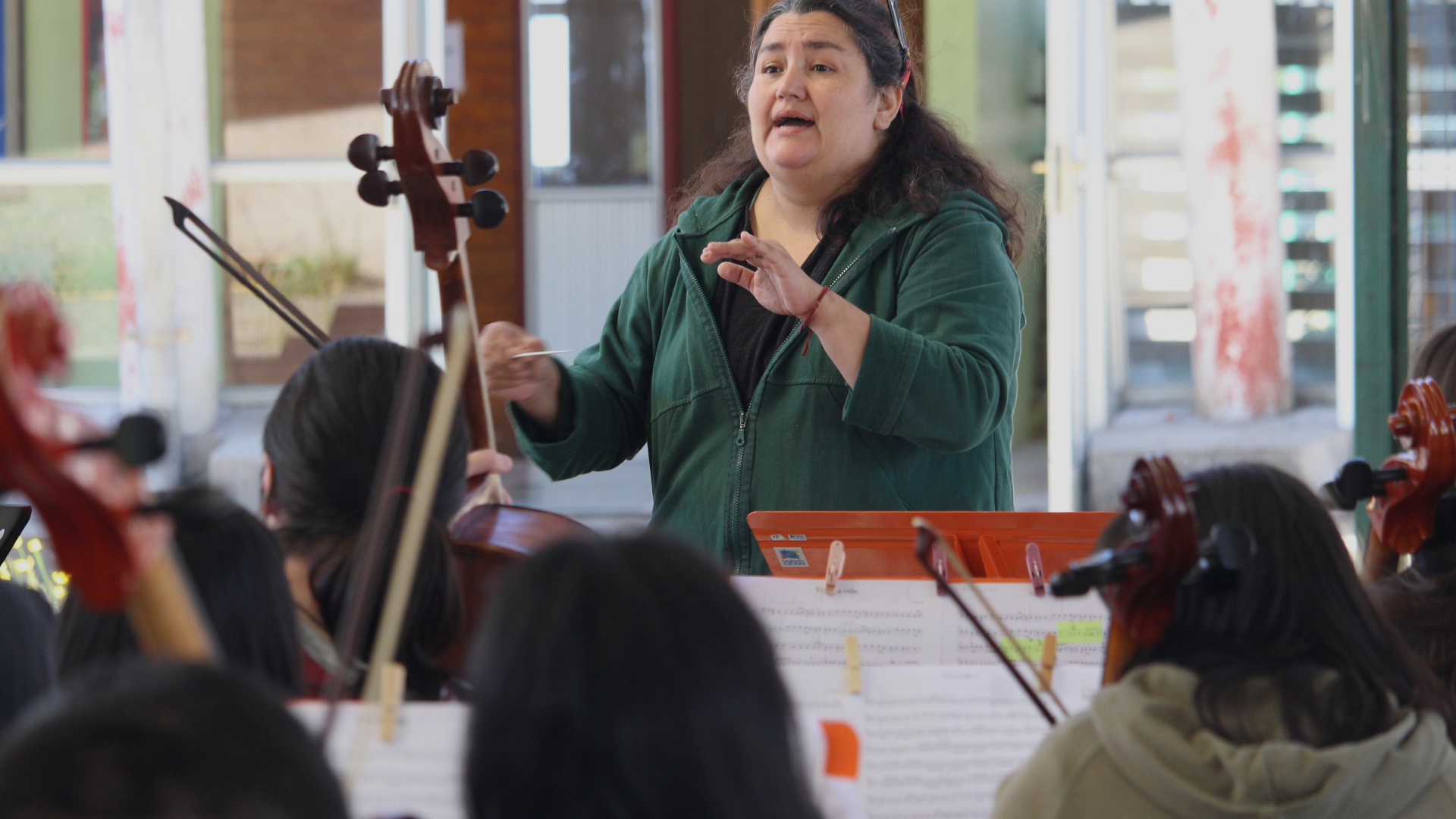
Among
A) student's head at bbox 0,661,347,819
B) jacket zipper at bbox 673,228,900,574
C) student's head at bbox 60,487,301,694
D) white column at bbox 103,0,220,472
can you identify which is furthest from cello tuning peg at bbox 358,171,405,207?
white column at bbox 103,0,220,472

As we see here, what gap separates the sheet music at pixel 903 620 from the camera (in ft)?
4.78

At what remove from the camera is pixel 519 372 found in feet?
6.02

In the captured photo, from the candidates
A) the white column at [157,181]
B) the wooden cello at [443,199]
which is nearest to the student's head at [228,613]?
the wooden cello at [443,199]

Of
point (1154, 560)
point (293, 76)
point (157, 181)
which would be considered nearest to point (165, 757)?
point (1154, 560)

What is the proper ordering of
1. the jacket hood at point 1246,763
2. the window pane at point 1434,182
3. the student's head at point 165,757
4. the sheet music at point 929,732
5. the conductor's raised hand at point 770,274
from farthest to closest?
the window pane at point 1434,182, the conductor's raised hand at point 770,274, the sheet music at point 929,732, the jacket hood at point 1246,763, the student's head at point 165,757

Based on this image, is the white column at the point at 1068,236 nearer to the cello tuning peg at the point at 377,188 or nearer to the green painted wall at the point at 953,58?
the green painted wall at the point at 953,58

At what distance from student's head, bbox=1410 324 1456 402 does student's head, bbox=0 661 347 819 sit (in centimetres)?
133

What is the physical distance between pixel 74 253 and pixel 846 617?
3.00 m

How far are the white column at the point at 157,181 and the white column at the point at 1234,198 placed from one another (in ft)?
8.18

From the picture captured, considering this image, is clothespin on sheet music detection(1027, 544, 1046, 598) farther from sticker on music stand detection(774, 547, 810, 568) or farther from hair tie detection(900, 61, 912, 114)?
hair tie detection(900, 61, 912, 114)

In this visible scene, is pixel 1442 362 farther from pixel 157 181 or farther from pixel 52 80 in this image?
pixel 52 80

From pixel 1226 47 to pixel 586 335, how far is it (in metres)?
3.14

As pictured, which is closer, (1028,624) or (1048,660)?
(1048,660)

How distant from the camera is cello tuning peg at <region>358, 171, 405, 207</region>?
66.1 inches
